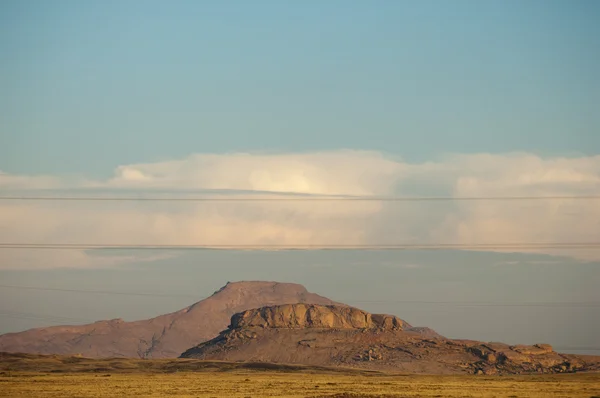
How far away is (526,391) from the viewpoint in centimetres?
12381

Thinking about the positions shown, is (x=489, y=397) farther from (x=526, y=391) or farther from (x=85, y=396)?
(x=85, y=396)

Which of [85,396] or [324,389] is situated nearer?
[85,396]

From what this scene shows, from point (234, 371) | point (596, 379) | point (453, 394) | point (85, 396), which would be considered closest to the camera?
point (85, 396)

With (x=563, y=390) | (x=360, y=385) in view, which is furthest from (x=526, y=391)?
(x=360, y=385)

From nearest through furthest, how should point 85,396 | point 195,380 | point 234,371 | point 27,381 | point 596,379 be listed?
point 85,396
point 27,381
point 195,380
point 596,379
point 234,371

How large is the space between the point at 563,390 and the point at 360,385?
30999 millimetres

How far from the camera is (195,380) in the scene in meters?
147

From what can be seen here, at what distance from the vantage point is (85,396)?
108 metres

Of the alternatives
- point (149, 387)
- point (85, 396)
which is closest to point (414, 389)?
point (149, 387)

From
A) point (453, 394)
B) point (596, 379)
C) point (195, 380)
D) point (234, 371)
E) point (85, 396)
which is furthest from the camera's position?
point (234, 371)

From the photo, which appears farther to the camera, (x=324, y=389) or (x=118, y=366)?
(x=118, y=366)

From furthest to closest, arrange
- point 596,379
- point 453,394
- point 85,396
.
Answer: point 596,379 → point 453,394 → point 85,396

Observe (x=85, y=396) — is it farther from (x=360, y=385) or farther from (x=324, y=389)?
(x=360, y=385)

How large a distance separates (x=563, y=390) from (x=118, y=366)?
350 feet
